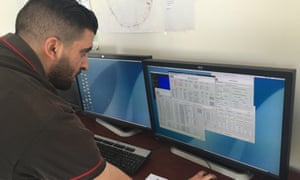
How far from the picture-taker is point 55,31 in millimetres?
910

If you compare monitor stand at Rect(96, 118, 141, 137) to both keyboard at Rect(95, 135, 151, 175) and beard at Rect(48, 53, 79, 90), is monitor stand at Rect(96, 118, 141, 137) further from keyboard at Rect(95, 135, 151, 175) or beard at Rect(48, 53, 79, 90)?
beard at Rect(48, 53, 79, 90)

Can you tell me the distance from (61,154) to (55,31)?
1.27 ft

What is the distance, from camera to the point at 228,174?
1.02m

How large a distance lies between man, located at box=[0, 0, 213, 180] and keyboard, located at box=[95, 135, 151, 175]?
0.21 m

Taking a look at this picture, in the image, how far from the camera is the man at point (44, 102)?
0.74m

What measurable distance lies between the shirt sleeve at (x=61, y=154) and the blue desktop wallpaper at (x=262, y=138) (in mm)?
421

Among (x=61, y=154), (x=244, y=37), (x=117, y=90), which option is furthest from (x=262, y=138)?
(x=117, y=90)

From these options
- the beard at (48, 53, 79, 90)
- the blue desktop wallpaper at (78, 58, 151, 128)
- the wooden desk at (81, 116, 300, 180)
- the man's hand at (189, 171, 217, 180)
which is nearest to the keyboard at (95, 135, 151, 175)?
the wooden desk at (81, 116, 300, 180)

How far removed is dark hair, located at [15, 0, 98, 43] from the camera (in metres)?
0.91

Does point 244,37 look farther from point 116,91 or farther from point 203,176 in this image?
point 116,91

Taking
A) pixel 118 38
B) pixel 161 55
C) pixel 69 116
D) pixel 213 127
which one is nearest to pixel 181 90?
pixel 213 127

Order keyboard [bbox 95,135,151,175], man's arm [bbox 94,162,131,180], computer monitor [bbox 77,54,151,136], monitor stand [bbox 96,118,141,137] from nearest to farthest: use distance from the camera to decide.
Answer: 1. man's arm [bbox 94,162,131,180]
2. keyboard [bbox 95,135,151,175]
3. computer monitor [bbox 77,54,151,136]
4. monitor stand [bbox 96,118,141,137]

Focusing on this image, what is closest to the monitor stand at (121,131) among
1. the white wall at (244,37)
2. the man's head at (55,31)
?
the white wall at (244,37)

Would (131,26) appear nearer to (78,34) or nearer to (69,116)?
(78,34)
